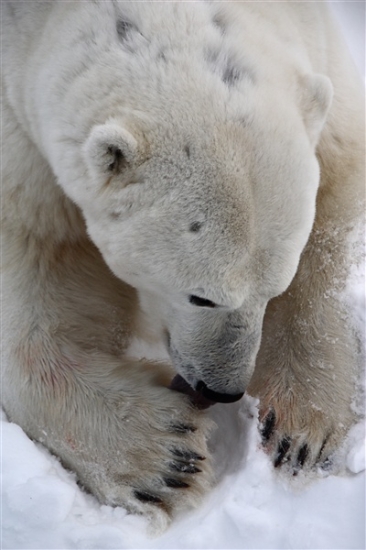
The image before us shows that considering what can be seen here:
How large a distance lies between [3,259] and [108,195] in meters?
0.74

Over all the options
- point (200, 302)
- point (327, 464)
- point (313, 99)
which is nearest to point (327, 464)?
point (327, 464)

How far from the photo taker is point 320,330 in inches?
103

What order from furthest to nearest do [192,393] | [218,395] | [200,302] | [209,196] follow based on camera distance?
[192,393]
[218,395]
[200,302]
[209,196]

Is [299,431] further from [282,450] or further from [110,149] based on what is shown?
[110,149]

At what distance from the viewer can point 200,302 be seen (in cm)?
215

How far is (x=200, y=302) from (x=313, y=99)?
0.70 meters

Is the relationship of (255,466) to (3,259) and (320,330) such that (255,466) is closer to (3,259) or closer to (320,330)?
(320,330)

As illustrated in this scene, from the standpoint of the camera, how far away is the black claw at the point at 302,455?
2383mm

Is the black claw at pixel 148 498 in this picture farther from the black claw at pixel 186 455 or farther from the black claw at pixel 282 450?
the black claw at pixel 282 450

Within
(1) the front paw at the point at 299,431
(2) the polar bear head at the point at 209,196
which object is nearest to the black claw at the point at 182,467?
(1) the front paw at the point at 299,431

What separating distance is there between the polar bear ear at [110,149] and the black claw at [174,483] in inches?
39.6

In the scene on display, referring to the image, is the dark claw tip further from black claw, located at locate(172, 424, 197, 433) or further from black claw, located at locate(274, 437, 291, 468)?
black claw, located at locate(172, 424, 197, 433)

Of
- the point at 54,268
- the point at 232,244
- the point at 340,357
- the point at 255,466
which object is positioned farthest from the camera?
the point at 54,268

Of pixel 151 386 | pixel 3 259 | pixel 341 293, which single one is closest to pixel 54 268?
pixel 3 259
